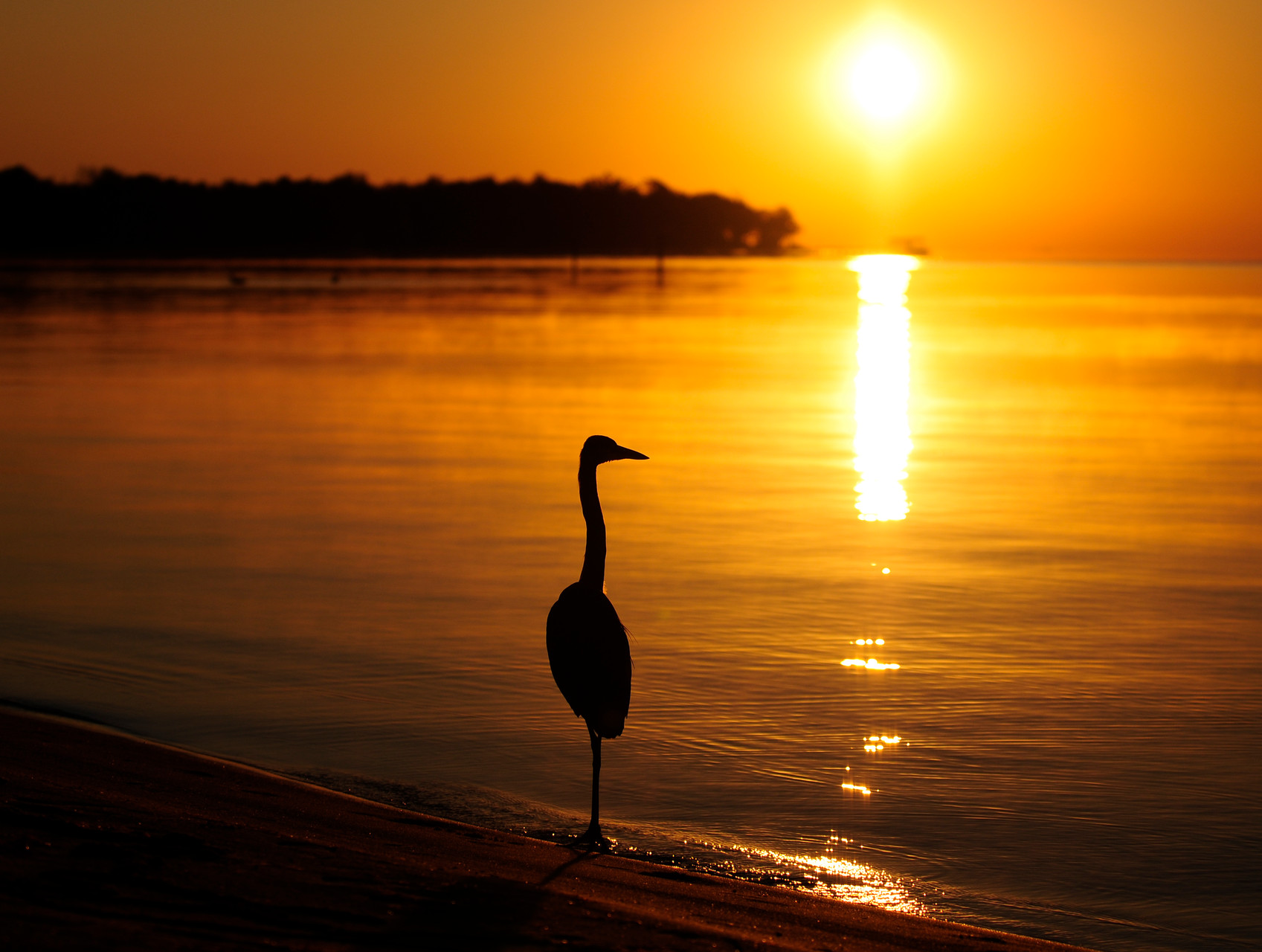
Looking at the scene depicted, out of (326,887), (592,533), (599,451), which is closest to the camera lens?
(326,887)

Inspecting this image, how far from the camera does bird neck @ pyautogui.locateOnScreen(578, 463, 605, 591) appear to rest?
6664mm

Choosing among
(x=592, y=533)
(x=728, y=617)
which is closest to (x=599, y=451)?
(x=592, y=533)

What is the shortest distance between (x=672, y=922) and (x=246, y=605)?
21.7 feet

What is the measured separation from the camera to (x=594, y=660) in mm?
6484

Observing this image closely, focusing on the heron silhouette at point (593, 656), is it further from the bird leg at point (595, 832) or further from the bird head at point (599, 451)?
the bird head at point (599, 451)

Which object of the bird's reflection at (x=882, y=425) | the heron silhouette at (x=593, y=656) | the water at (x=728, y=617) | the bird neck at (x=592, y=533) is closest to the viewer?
the heron silhouette at (x=593, y=656)

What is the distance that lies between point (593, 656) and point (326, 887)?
189 centimetres

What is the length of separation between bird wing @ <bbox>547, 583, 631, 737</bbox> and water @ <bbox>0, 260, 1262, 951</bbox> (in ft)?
1.98

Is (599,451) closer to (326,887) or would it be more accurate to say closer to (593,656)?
(593,656)

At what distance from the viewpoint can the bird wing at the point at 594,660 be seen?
6.49m

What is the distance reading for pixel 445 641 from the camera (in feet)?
32.3

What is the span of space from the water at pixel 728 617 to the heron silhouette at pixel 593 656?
54 cm

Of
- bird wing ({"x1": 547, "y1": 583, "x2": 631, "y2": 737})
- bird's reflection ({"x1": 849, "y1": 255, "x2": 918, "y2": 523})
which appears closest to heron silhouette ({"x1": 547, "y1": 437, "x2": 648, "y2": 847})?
bird wing ({"x1": 547, "y1": 583, "x2": 631, "y2": 737})

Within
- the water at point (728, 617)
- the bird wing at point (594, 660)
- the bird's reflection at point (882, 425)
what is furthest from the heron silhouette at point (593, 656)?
the bird's reflection at point (882, 425)
